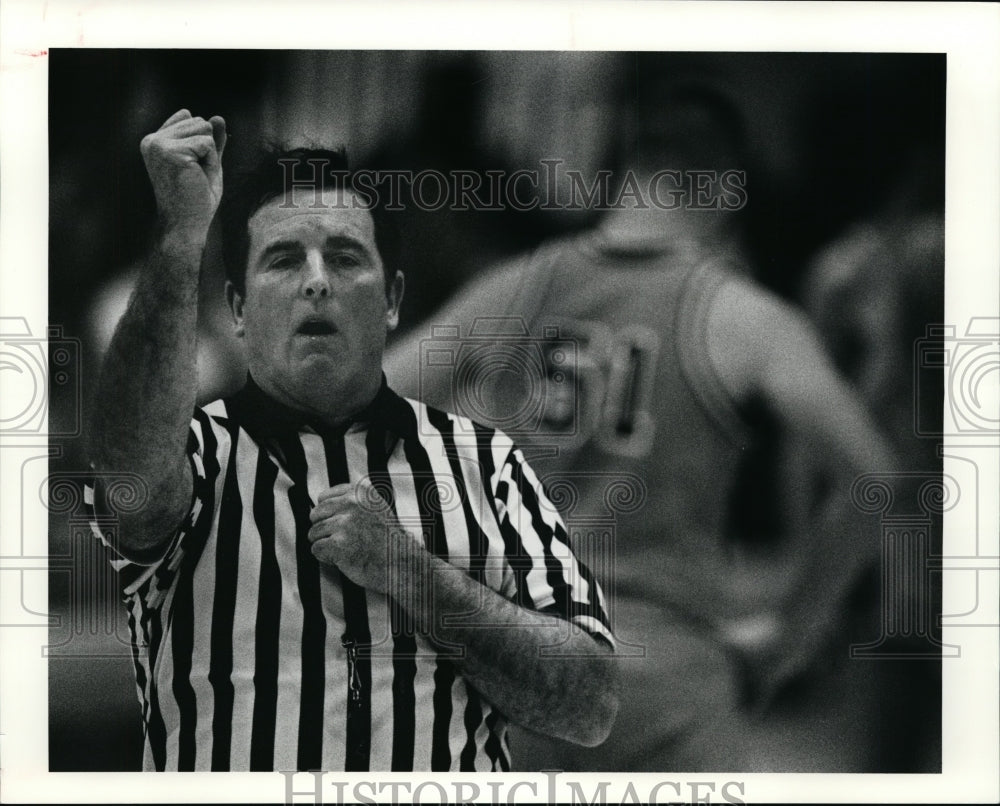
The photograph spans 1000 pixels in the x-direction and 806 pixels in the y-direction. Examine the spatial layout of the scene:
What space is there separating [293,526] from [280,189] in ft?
2.91

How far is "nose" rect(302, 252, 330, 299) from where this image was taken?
2.90 m

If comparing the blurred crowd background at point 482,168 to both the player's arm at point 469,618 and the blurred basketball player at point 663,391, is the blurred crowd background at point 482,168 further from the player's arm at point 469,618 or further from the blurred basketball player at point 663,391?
the player's arm at point 469,618

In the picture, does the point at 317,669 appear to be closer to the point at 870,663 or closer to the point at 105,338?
the point at 105,338

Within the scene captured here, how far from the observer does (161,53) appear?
2.92 meters

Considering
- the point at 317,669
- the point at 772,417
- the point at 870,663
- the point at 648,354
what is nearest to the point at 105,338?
the point at 317,669

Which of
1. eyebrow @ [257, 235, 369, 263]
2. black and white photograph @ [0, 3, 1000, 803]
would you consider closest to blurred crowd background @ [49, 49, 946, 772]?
black and white photograph @ [0, 3, 1000, 803]

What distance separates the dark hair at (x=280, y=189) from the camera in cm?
291

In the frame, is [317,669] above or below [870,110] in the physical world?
below

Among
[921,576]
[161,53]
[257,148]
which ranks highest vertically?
[161,53]

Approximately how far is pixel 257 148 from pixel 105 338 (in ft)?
2.10

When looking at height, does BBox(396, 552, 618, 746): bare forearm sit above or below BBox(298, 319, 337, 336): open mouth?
below

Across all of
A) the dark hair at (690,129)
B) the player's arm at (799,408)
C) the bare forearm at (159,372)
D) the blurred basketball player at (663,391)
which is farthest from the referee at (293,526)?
the dark hair at (690,129)

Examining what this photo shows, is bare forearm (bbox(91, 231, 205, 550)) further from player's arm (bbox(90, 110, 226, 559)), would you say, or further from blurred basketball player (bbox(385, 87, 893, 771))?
blurred basketball player (bbox(385, 87, 893, 771))

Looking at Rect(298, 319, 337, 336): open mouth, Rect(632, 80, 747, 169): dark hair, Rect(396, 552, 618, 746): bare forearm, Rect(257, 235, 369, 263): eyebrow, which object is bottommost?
Rect(396, 552, 618, 746): bare forearm
